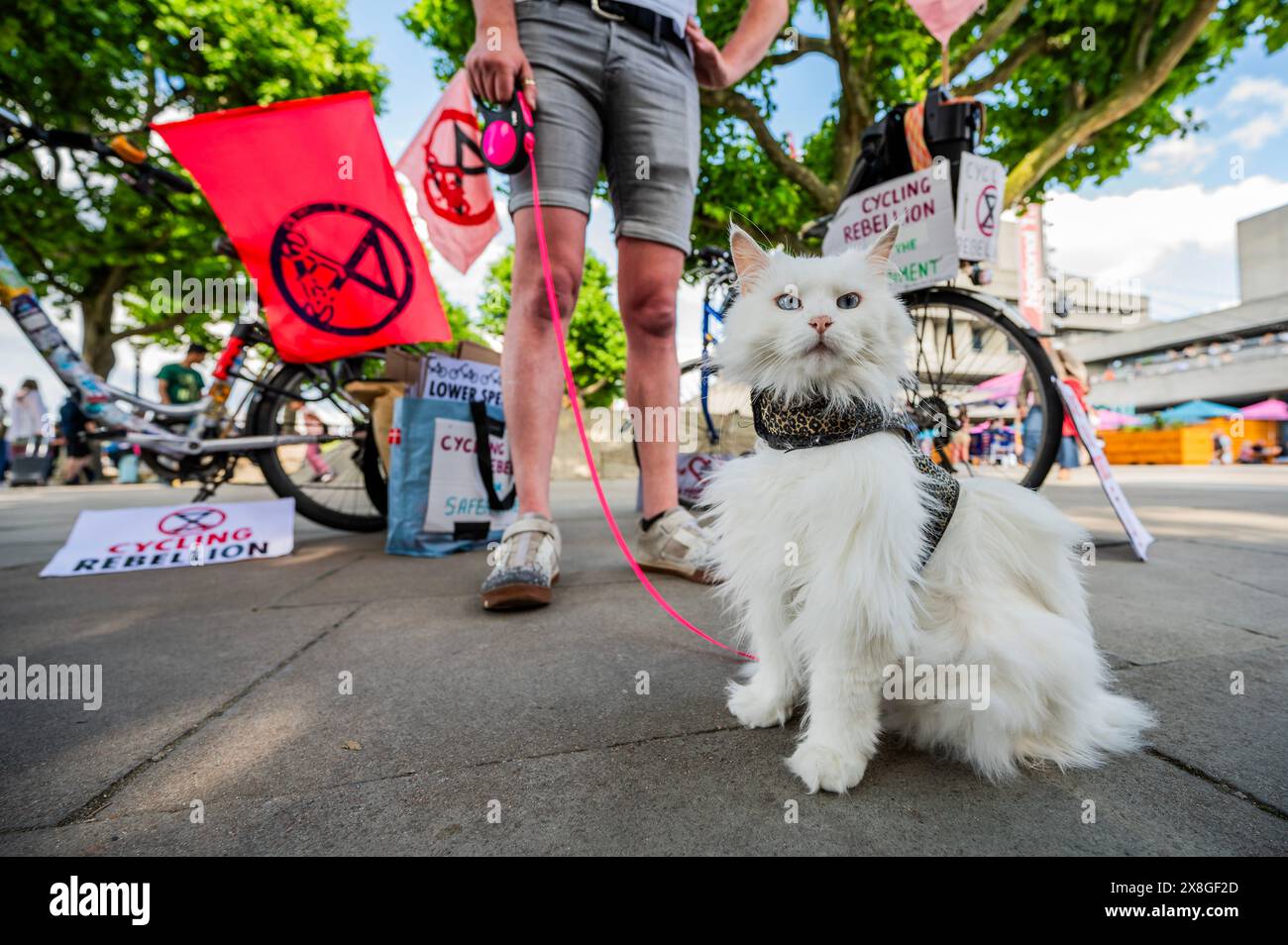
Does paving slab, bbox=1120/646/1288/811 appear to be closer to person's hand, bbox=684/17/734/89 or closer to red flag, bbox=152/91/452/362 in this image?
person's hand, bbox=684/17/734/89

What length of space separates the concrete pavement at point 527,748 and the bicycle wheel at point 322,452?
4.47ft

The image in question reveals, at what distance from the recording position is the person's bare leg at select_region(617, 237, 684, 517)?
7.09ft

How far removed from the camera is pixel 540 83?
195 cm

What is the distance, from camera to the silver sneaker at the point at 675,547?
7.14 ft

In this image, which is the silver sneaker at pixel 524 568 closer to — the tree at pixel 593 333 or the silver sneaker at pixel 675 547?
the silver sneaker at pixel 675 547

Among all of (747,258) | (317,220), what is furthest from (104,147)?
(747,258)

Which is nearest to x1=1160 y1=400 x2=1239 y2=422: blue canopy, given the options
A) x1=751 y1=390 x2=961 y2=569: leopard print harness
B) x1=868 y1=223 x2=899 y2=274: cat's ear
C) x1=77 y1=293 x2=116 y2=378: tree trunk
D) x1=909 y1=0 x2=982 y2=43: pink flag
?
x1=909 y1=0 x2=982 y2=43: pink flag

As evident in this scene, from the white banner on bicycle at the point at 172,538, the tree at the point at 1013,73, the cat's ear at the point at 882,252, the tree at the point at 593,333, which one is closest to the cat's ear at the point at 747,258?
the cat's ear at the point at 882,252

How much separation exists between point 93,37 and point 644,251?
12.5 m

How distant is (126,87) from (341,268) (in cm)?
1143

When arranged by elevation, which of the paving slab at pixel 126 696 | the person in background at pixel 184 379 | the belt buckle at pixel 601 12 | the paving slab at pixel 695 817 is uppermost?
the belt buckle at pixel 601 12

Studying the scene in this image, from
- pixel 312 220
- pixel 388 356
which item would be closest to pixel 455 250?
pixel 312 220
